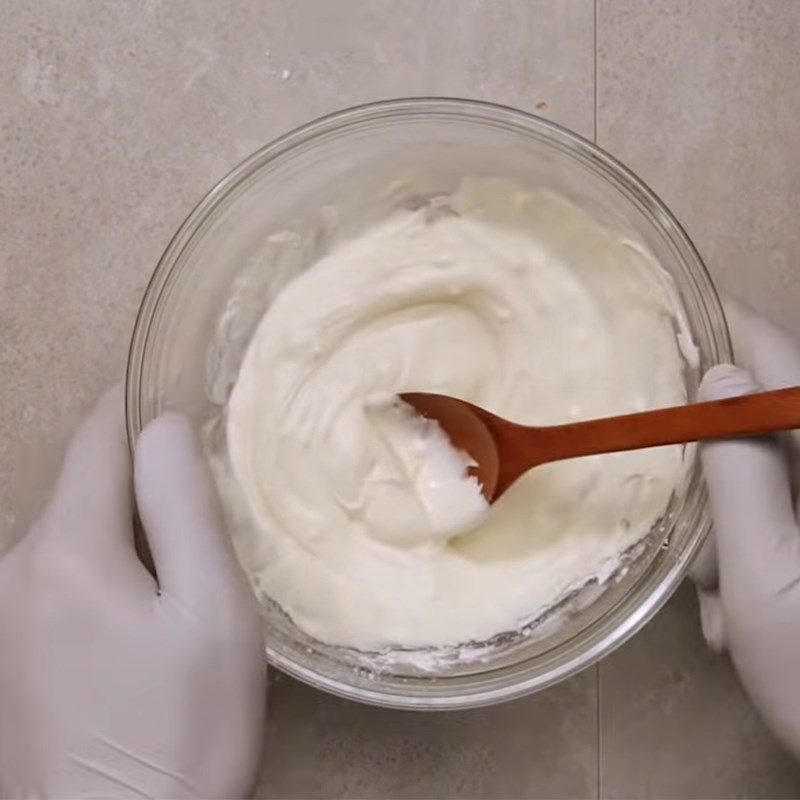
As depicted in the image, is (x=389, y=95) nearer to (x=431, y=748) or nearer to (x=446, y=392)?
(x=446, y=392)

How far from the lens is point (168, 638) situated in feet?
3.18

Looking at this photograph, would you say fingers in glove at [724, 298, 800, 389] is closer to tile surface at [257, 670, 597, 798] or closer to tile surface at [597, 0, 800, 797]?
tile surface at [597, 0, 800, 797]

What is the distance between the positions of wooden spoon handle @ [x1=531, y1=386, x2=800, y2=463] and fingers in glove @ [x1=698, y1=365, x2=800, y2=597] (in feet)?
0.11

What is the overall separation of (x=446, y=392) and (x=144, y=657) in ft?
1.19

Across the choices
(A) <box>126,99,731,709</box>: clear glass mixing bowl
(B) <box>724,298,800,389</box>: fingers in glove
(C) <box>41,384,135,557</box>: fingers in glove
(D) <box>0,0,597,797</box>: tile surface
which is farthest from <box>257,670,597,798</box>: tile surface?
(B) <box>724,298,800,389</box>: fingers in glove

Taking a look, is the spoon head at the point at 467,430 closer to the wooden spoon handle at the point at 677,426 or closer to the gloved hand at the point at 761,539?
the wooden spoon handle at the point at 677,426

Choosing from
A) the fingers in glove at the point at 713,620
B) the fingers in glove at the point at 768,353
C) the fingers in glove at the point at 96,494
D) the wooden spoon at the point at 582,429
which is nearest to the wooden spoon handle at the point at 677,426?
the wooden spoon at the point at 582,429

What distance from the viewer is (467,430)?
1025mm

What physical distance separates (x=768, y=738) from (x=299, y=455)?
0.56m

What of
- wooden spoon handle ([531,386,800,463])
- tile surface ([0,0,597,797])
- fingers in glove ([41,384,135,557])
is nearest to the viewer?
wooden spoon handle ([531,386,800,463])

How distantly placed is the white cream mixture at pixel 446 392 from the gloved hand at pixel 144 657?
8cm

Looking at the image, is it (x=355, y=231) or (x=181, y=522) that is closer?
(x=181, y=522)

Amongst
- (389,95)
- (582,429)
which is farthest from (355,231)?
(582,429)

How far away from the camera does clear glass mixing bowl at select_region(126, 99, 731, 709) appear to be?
1.02 m
